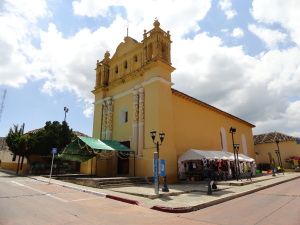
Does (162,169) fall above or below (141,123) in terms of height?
below

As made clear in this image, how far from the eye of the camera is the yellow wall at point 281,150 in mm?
31961

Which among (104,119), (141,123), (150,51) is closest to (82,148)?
(141,123)

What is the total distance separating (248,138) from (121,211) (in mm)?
30559

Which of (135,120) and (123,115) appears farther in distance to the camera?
(123,115)

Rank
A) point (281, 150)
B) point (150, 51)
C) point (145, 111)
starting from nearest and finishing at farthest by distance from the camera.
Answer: point (145, 111)
point (150, 51)
point (281, 150)

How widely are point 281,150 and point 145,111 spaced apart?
28.0 m

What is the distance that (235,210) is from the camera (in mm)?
7254

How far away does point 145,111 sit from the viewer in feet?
57.2

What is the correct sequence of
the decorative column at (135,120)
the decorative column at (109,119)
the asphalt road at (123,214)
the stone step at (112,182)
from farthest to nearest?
the decorative column at (109,119)
the decorative column at (135,120)
the stone step at (112,182)
the asphalt road at (123,214)

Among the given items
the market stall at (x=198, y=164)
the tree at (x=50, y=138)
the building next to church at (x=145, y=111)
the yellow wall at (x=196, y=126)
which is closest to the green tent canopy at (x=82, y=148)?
the building next to church at (x=145, y=111)

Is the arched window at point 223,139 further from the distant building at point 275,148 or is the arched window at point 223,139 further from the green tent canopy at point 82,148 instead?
the green tent canopy at point 82,148

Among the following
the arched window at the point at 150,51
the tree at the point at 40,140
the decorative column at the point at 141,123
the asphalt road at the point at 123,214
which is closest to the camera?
the asphalt road at the point at 123,214

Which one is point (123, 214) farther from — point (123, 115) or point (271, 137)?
point (271, 137)

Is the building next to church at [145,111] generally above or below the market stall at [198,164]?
above
